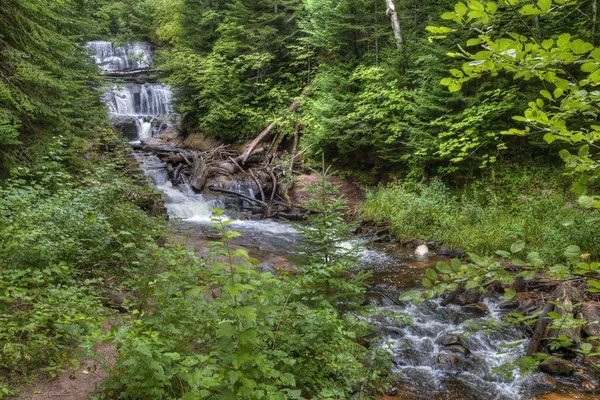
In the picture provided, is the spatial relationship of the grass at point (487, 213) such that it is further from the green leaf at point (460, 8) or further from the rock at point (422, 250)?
the green leaf at point (460, 8)

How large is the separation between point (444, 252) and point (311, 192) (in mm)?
6025

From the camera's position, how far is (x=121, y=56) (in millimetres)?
29469

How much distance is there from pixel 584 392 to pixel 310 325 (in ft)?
14.1

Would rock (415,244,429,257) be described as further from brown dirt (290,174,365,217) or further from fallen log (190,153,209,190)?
fallen log (190,153,209,190)

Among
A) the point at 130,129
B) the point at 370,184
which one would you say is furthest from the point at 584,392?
the point at 130,129

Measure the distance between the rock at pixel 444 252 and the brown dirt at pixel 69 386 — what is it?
848 cm

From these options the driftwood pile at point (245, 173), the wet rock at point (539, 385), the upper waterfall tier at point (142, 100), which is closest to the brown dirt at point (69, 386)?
the wet rock at point (539, 385)

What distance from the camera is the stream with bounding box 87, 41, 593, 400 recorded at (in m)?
5.22

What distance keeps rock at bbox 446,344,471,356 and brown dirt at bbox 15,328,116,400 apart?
16.7 feet

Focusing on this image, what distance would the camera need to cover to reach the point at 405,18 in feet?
48.2

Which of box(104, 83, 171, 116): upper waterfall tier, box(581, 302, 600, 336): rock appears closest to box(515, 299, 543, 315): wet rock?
box(581, 302, 600, 336): rock

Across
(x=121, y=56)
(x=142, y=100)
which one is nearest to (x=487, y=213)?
(x=142, y=100)

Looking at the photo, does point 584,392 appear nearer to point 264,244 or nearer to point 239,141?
point 264,244

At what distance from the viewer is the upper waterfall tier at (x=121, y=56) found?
28.7 m
